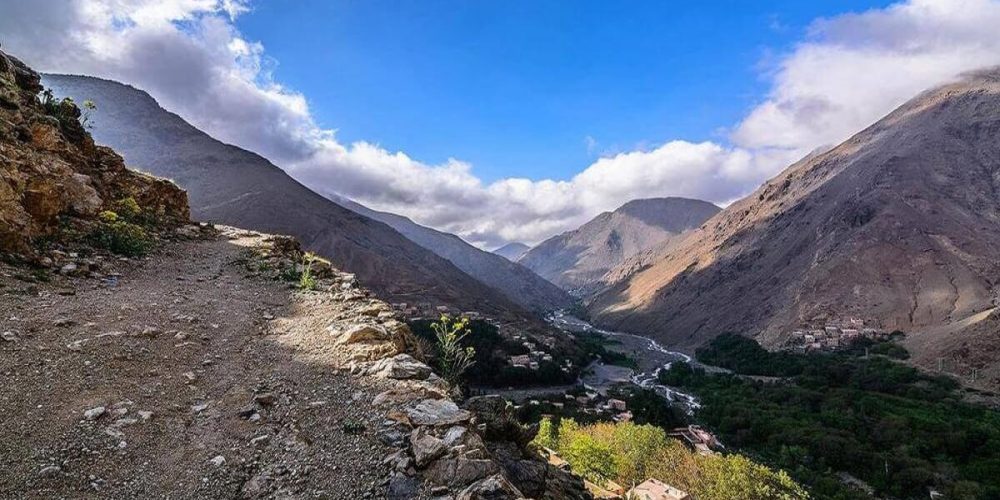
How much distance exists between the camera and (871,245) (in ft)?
358

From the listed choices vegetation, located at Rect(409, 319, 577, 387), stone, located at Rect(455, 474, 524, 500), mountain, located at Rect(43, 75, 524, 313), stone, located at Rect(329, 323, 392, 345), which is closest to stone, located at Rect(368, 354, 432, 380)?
stone, located at Rect(329, 323, 392, 345)

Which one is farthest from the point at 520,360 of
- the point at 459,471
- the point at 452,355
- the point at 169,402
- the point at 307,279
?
the point at 459,471

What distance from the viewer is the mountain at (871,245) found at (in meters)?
95.6

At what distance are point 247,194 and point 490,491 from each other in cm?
12257

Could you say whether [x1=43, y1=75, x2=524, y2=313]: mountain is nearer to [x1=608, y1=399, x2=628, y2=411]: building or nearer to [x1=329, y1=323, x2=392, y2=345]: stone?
[x1=608, y1=399, x2=628, y2=411]: building

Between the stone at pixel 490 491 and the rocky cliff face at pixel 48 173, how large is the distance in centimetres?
942

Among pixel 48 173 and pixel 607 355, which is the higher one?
pixel 48 173

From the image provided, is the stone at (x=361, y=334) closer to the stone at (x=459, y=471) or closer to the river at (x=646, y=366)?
the stone at (x=459, y=471)

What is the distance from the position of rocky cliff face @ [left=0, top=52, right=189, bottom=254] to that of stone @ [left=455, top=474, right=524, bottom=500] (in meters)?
9.42

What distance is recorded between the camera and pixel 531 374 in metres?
72.9

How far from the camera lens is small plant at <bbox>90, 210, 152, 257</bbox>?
10938 mm

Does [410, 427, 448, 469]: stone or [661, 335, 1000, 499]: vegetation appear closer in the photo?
[410, 427, 448, 469]: stone

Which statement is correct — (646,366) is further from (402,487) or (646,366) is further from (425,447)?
(402,487)

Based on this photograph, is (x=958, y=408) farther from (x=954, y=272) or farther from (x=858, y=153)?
(x=858, y=153)
